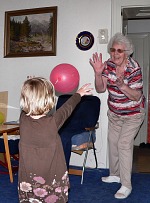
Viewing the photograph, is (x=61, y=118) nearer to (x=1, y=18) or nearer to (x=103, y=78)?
(x=103, y=78)

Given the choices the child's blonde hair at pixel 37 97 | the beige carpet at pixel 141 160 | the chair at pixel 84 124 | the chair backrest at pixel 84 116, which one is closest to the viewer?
the child's blonde hair at pixel 37 97

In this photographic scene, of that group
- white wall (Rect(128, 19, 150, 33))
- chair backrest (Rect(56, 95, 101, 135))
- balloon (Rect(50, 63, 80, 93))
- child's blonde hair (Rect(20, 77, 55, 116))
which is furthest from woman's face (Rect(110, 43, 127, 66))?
white wall (Rect(128, 19, 150, 33))

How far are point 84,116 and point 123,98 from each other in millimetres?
714

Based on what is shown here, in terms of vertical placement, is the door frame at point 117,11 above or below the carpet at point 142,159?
above

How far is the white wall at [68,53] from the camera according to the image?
149 inches

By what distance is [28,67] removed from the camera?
163 inches

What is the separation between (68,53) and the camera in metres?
3.94

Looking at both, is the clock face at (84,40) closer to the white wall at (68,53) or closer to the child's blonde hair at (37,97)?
the white wall at (68,53)

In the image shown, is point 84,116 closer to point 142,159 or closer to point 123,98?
point 123,98

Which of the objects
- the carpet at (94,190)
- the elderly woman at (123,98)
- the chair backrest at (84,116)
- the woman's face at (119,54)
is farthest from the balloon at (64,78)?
the carpet at (94,190)

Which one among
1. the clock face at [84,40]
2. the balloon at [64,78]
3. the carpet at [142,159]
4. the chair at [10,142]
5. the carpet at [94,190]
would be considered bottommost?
the carpet at [142,159]

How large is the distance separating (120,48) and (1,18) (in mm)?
2068

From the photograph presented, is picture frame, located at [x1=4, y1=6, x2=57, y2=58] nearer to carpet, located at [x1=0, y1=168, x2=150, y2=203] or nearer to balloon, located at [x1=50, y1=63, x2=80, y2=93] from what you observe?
balloon, located at [x1=50, y1=63, x2=80, y2=93]

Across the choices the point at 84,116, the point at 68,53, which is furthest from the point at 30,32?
the point at 84,116
